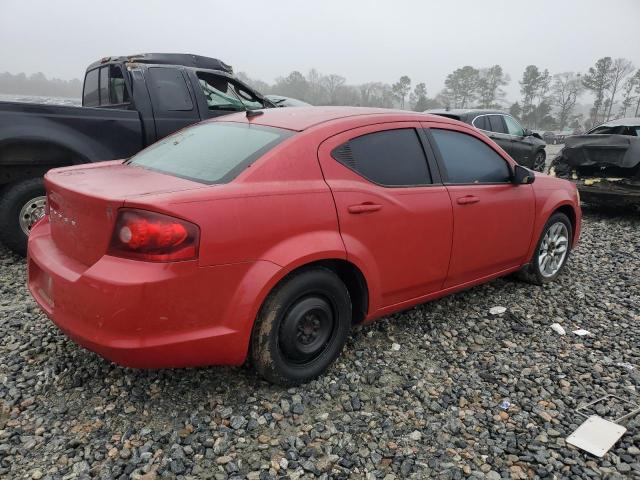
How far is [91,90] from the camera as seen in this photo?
6.53 m

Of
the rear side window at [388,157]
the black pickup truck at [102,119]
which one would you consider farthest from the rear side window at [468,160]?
the black pickup truck at [102,119]

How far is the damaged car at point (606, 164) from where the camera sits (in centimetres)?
713

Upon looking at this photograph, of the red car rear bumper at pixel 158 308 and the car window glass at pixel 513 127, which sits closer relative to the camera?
the red car rear bumper at pixel 158 308

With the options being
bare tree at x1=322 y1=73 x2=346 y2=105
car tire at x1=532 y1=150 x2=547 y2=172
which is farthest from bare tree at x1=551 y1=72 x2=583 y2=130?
car tire at x1=532 y1=150 x2=547 y2=172

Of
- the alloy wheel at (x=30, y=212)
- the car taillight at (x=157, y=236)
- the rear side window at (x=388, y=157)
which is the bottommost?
the alloy wheel at (x=30, y=212)

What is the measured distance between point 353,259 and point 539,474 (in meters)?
1.39

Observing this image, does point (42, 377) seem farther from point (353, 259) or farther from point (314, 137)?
point (314, 137)

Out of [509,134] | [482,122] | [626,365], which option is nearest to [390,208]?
[626,365]

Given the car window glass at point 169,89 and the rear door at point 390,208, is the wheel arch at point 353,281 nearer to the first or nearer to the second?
the rear door at point 390,208

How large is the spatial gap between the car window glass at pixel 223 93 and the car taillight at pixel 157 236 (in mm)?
4060

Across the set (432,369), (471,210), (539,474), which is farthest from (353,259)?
(539,474)

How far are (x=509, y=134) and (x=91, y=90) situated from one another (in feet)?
30.1

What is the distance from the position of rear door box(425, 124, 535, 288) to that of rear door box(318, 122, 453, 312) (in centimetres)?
14

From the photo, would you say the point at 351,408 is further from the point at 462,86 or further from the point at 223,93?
the point at 462,86
